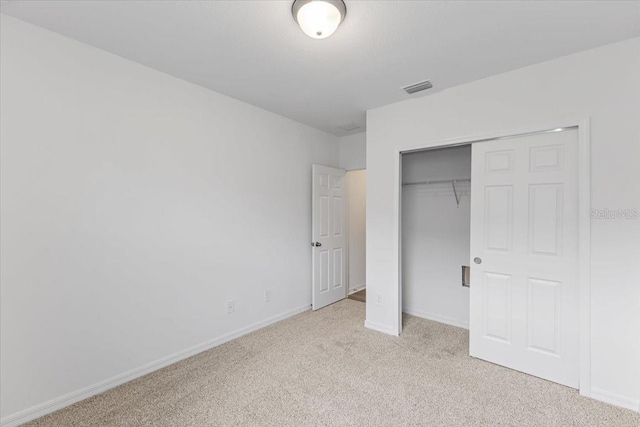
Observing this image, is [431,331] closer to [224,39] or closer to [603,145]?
[603,145]

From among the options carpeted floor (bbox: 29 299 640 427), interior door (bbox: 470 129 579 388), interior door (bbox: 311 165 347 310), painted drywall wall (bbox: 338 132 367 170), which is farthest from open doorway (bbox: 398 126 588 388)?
interior door (bbox: 311 165 347 310)

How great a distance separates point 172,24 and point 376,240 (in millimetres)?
2616

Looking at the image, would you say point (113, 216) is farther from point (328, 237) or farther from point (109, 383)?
point (328, 237)

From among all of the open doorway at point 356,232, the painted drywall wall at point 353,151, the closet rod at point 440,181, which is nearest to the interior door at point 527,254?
the closet rod at point 440,181

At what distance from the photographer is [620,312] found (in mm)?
1954

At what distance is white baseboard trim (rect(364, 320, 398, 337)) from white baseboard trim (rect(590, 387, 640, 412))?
155 centimetres

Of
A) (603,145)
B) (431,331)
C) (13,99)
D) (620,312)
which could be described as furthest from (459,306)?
(13,99)

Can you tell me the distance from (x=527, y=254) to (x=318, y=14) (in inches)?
94.6

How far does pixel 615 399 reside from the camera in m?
1.95

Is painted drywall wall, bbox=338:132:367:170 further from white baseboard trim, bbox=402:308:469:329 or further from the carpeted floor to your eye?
the carpeted floor

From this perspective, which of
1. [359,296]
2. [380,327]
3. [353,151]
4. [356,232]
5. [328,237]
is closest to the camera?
[380,327]

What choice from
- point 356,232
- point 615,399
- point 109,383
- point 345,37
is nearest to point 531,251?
point 615,399

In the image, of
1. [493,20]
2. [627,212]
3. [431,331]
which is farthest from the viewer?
[431,331]

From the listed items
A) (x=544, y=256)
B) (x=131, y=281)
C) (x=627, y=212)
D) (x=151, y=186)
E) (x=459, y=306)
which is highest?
(x=151, y=186)
